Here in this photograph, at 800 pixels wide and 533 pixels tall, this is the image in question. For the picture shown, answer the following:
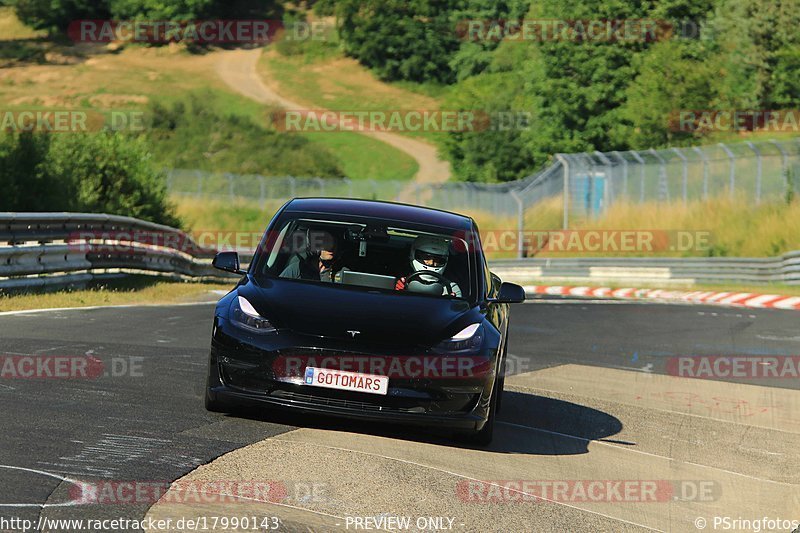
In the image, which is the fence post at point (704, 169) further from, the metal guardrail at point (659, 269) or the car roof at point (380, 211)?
→ the car roof at point (380, 211)

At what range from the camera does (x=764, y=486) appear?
790cm

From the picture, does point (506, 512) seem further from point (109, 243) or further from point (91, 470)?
point (109, 243)

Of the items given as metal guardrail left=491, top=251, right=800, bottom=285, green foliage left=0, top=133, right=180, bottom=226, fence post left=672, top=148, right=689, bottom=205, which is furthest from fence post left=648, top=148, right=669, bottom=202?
green foliage left=0, top=133, right=180, bottom=226

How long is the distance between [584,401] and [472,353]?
332 cm

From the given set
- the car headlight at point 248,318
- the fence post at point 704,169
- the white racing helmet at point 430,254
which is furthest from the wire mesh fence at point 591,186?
the car headlight at point 248,318

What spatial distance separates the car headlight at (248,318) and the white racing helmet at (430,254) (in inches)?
53.8

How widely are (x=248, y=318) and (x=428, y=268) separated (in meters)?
1.52

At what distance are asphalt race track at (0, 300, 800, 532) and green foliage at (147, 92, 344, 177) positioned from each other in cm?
6768

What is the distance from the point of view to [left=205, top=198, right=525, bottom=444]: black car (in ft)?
25.3

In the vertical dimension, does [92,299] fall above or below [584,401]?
below

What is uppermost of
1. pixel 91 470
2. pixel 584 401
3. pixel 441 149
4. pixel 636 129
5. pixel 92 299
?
pixel 91 470

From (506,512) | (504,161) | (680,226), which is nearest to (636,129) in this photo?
(504,161)

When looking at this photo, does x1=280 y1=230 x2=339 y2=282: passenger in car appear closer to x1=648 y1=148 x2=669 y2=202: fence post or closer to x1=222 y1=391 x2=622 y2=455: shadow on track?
x1=222 y1=391 x2=622 y2=455: shadow on track

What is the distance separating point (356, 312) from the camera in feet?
26.2
